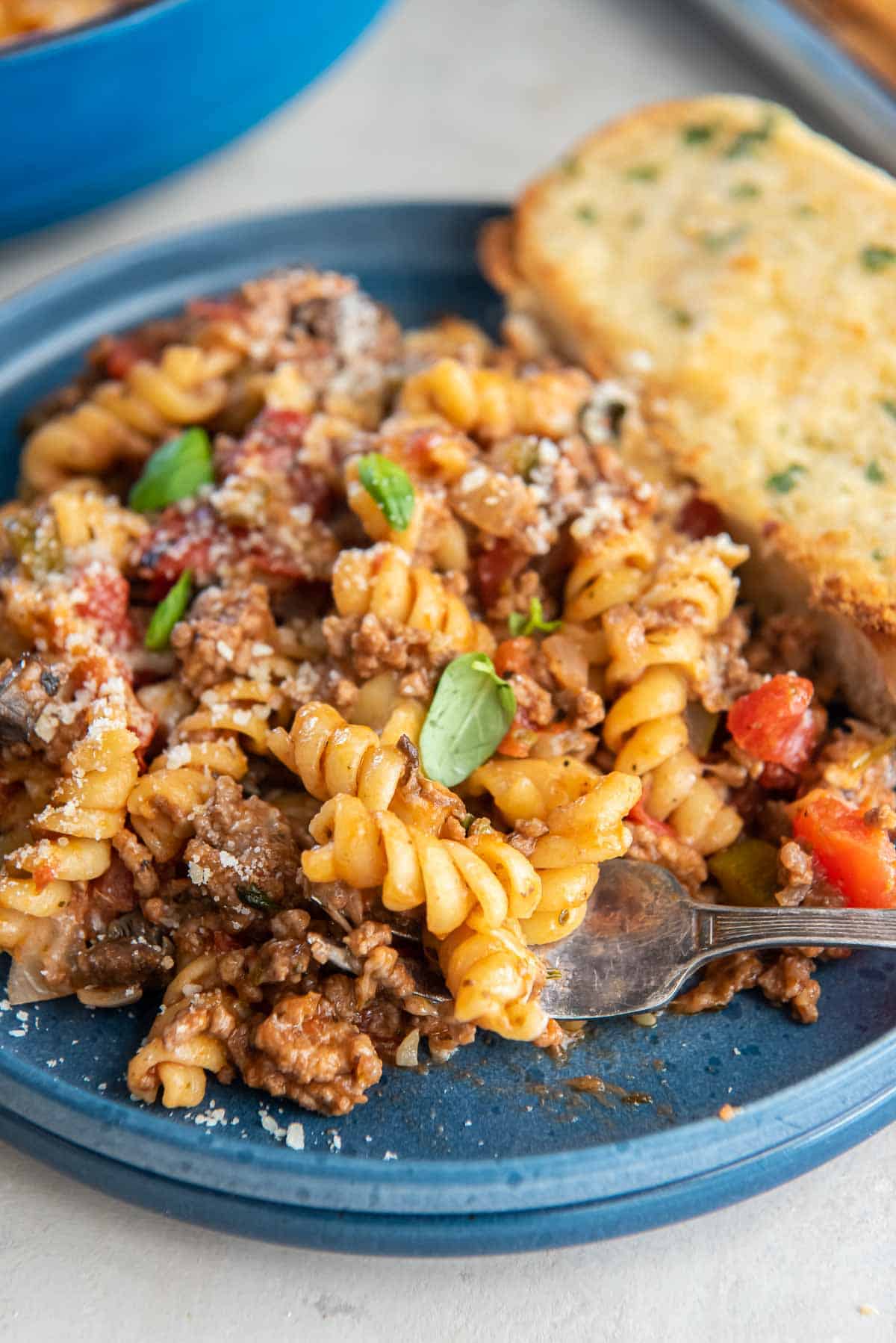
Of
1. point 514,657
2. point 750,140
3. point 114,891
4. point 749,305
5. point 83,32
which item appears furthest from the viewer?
point 750,140

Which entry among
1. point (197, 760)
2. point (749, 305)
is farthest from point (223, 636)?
point (749, 305)

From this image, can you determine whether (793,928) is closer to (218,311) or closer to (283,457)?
(283,457)

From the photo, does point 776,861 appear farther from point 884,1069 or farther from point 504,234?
point 504,234

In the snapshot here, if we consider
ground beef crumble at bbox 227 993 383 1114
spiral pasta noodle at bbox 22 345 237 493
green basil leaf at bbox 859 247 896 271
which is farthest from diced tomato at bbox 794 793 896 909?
spiral pasta noodle at bbox 22 345 237 493

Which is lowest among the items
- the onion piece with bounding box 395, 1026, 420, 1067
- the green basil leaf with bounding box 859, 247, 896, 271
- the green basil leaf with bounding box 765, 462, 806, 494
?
the onion piece with bounding box 395, 1026, 420, 1067

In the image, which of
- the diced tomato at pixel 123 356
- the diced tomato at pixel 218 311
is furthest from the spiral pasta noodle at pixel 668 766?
the diced tomato at pixel 123 356

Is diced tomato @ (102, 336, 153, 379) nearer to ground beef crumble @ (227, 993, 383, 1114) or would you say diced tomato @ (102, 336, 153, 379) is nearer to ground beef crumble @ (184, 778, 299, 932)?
ground beef crumble @ (184, 778, 299, 932)
